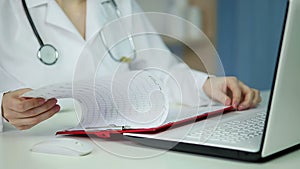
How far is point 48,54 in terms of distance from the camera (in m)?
1.50

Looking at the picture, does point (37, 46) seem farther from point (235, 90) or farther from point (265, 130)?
point (265, 130)

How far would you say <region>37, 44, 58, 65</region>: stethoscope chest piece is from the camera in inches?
58.0

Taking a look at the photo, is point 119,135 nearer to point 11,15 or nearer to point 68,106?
point 68,106

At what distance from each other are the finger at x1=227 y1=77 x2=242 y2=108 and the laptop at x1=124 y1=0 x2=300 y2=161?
18cm

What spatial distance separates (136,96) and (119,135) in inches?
3.5

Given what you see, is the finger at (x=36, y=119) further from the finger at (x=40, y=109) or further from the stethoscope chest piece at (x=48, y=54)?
the stethoscope chest piece at (x=48, y=54)

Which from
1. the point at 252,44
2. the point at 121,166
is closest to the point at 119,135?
the point at 121,166

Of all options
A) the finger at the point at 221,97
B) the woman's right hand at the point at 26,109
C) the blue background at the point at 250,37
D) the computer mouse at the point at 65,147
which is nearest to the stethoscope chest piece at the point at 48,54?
the woman's right hand at the point at 26,109

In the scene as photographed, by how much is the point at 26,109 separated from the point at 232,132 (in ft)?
1.37

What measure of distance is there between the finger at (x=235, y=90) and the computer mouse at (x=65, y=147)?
40cm

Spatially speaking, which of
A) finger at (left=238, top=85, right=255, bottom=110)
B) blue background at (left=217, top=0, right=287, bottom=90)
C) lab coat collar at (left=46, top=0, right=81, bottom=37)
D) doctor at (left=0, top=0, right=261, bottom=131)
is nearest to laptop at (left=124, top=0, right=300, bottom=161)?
finger at (left=238, top=85, right=255, bottom=110)

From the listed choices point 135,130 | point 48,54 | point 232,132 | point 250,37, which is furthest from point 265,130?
point 250,37

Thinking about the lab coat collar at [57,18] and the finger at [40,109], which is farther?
the lab coat collar at [57,18]

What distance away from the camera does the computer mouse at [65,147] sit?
822 mm
